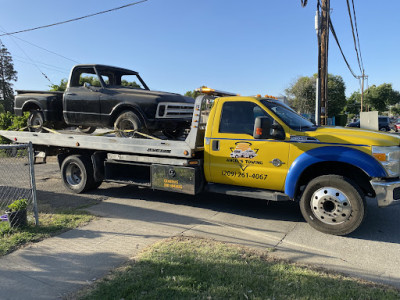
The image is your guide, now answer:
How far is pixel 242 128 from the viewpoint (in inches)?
210

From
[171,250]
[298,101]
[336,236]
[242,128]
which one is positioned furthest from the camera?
[298,101]

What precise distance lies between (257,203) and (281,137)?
2095 millimetres

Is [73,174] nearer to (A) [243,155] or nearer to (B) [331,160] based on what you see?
(A) [243,155]

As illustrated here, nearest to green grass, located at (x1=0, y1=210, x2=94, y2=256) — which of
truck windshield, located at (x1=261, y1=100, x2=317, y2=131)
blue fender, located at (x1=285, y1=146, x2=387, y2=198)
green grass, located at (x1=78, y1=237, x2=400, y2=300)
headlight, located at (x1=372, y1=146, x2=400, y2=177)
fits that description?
green grass, located at (x1=78, y1=237, x2=400, y2=300)

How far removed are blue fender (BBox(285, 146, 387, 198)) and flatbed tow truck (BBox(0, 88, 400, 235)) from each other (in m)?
0.01

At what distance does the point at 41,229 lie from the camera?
4.85 metres

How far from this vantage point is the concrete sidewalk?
11.4 feet

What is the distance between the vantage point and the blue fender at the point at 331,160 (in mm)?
4359

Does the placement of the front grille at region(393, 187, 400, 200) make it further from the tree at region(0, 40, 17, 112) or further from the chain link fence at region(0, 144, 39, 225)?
the tree at region(0, 40, 17, 112)

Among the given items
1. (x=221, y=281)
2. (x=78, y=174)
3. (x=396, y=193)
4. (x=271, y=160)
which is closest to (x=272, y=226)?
(x=271, y=160)

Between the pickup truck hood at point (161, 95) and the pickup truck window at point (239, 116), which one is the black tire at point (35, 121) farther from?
the pickup truck window at point (239, 116)

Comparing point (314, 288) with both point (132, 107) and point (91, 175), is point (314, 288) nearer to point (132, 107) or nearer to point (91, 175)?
point (132, 107)

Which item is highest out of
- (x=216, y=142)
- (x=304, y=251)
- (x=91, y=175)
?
(x=216, y=142)

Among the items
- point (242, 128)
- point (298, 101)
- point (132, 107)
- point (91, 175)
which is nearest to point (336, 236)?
Answer: point (242, 128)
